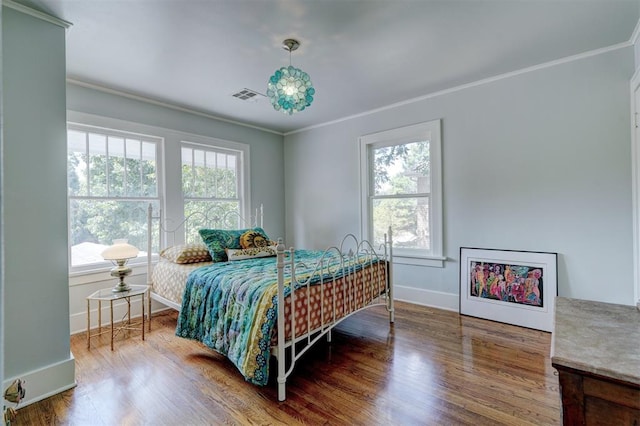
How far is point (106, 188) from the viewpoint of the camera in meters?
3.45

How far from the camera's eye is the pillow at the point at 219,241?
3.42m

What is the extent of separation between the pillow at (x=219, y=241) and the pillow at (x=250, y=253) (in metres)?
0.07

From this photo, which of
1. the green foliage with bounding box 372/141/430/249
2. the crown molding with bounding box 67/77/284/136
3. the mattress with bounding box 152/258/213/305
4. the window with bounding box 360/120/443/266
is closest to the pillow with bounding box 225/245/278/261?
the mattress with bounding box 152/258/213/305

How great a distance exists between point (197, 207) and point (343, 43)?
9.09ft

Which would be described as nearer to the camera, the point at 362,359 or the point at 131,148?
the point at 362,359

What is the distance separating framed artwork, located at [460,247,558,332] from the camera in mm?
3066

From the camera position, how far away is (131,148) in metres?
3.66

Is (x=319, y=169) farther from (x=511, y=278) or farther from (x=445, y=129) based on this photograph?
(x=511, y=278)

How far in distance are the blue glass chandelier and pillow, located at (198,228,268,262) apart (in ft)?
5.72

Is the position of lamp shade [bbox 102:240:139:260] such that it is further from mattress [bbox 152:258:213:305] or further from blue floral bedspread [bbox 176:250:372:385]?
blue floral bedspread [bbox 176:250:372:385]

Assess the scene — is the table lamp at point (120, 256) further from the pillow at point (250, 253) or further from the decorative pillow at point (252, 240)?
the decorative pillow at point (252, 240)

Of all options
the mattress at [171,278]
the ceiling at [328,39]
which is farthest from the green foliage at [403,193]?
the mattress at [171,278]

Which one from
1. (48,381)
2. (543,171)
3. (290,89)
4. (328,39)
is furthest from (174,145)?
(543,171)

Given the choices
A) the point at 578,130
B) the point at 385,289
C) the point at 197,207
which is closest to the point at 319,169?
the point at 197,207
